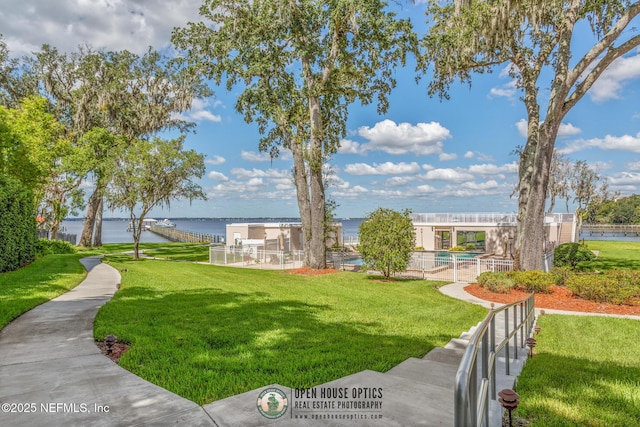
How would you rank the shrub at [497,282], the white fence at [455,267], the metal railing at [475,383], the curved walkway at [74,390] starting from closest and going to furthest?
1. the metal railing at [475,383]
2. the curved walkway at [74,390]
3. the shrub at [497,282]
4. the white fence at [455,267]

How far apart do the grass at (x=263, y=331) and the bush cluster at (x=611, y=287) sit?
3.47 m

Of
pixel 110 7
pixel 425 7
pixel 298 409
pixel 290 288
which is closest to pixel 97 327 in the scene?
pixel 298 409

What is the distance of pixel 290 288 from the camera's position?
38.8 ft

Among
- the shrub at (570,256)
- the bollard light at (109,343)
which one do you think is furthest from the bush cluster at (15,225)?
the shrub at (570,256)

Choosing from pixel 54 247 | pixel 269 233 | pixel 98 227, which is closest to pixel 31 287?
pixel 54 247

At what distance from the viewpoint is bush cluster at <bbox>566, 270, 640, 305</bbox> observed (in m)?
9.75

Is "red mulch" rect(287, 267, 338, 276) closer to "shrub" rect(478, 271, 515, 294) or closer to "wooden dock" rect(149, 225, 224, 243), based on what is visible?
"shrub" rect(478, 271, 515, 294)

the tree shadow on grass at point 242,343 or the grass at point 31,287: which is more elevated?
the grass at point 31,287

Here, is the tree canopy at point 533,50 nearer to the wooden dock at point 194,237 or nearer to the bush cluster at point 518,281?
the bush cluster at point 518,281

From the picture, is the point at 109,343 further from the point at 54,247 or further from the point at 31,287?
the point at 54,247

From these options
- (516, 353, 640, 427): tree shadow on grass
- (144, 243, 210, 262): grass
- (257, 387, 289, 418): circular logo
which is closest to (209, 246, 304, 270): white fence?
(144, 243, 210, 262): grass

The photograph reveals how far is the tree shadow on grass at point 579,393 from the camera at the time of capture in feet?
10.1

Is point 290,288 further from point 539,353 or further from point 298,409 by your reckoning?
point 298,409

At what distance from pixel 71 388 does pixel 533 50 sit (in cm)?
1773
